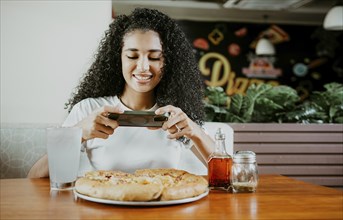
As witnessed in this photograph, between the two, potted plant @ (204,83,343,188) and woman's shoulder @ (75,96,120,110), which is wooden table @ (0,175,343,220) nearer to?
woman's shoulder @ (75,96,120,110)

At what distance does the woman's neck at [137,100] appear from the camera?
2031 mm

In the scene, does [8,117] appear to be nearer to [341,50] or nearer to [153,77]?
[153,77]

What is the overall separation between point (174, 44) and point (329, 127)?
2109 millimetres

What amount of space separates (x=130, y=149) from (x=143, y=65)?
376 millimetres

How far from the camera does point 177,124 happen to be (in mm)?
1552

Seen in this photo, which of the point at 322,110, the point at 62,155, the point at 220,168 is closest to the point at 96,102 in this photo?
the point at 62,155

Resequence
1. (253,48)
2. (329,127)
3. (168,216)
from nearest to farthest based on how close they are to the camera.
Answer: (168,216) → (329,127) → (253,48)

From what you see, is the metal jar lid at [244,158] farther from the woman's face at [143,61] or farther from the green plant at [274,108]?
the green plant at [274,108]

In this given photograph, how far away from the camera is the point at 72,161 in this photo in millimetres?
1326

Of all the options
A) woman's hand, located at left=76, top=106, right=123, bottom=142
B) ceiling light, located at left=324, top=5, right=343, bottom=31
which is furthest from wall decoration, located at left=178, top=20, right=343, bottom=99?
woman's hand, located at left=76, top=106, right=123, bottom=142

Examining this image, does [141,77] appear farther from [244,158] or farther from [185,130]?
[244,158]

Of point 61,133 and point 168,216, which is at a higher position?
point 61,133

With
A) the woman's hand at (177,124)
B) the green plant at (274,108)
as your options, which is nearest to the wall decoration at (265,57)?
the green plant at (274,108)

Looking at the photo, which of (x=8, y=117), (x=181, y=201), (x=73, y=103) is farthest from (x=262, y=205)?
(x=8, y=117)
